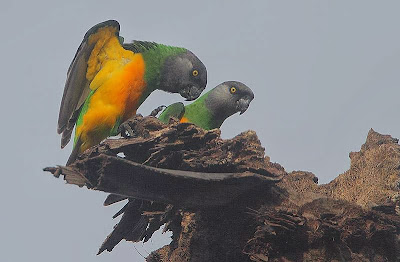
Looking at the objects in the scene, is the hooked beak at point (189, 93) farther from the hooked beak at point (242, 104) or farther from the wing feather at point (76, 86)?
the hooked beak at point (242, 104)

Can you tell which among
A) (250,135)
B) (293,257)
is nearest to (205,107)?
(250,135)

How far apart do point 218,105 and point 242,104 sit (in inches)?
24.3

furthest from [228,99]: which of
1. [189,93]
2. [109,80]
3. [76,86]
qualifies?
[76,86]

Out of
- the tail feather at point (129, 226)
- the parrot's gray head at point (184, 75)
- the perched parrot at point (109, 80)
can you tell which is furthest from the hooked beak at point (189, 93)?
the tail feather at point (129, 226)

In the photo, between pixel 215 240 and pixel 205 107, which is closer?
pixel 215 240

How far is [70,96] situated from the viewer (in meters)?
7.65

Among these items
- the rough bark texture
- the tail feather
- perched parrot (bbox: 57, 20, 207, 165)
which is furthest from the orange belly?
the rough bark texture

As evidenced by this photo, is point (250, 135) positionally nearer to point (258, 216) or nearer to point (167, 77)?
point (258, 216)

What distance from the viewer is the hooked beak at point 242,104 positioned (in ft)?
33.8

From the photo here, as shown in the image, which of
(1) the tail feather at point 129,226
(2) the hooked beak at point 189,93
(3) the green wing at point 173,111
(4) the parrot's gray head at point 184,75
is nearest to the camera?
(1) the tail feather at point 129,226

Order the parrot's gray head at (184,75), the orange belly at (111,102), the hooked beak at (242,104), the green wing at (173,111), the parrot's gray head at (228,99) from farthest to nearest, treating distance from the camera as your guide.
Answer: the hooked beak at (242,104) < the parrot's gray head at (228,99) < the green wing at (173,111) < the parrot's gray head at (184,75) < the orange belly at (111,102)

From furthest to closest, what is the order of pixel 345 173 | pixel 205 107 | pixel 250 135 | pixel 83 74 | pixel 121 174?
pixel 205 107, pixel 83 74, pixel 345 173, pixel 250 135, pixel 121 174

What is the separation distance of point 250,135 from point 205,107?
4426 mm

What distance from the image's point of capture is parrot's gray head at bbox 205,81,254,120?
392 inches
